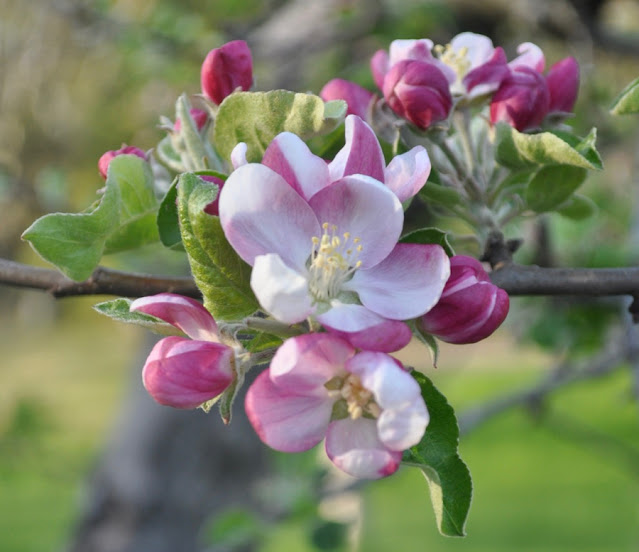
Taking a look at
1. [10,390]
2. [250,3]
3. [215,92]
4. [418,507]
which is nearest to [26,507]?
[418,507]

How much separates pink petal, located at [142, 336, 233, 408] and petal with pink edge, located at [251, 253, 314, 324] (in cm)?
8

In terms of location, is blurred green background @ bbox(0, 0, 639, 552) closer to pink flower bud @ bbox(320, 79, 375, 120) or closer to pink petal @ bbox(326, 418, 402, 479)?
pink flower bud @ bbox(320, 79, 375, 120)

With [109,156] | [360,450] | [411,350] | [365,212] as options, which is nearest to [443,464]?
[360,450]

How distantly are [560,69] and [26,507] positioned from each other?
726 cm

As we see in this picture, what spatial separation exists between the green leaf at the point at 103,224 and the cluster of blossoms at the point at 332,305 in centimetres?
11

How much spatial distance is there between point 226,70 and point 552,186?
0.32 m

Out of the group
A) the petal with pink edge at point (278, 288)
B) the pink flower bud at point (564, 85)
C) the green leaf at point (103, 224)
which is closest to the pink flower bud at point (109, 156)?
the green leaf at point (103, 224)

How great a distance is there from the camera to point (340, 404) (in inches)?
22.5

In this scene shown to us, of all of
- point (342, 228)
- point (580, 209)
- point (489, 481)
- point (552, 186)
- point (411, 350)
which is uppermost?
point (342, 228)

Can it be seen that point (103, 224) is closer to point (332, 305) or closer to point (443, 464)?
point (332, 305)

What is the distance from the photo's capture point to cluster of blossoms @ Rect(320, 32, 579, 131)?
29.4 inches

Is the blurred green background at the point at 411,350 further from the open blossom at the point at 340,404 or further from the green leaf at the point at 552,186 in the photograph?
the open blossom at the point at 340,404

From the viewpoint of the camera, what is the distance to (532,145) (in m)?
0.71

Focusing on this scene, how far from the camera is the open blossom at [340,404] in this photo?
0.50m
